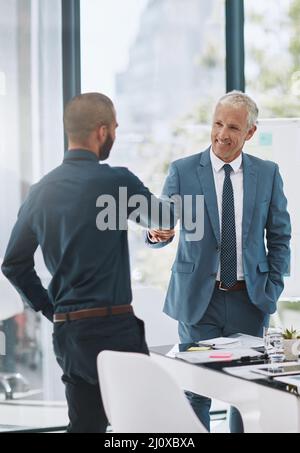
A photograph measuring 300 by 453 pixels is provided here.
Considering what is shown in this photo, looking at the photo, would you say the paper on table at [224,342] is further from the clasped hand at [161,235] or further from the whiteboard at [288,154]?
the whiteboard at [288,154]

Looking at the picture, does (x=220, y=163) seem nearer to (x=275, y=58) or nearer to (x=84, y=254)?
(x=84, y=254)

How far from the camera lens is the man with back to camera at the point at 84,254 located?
9.21ft

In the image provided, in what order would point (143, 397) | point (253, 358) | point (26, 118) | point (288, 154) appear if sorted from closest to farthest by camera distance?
point (143, 397) < point (253, 358) < point (26, 118) < point (288, 154)

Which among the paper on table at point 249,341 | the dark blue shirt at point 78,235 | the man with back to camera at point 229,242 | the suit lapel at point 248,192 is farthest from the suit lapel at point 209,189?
the dark blue shirt at point 78,235

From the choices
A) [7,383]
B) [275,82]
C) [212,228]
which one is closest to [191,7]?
[275,82]

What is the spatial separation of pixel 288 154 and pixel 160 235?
6.66 feet

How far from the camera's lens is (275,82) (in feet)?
18.7

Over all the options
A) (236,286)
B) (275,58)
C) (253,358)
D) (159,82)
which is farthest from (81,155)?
(275,58)

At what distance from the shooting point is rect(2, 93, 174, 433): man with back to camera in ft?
9.21

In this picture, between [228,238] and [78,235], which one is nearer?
[78,235]

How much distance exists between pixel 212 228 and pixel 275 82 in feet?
6.88

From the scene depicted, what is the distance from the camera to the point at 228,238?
392cm

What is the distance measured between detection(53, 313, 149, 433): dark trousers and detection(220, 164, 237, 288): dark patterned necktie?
3.45 feet
